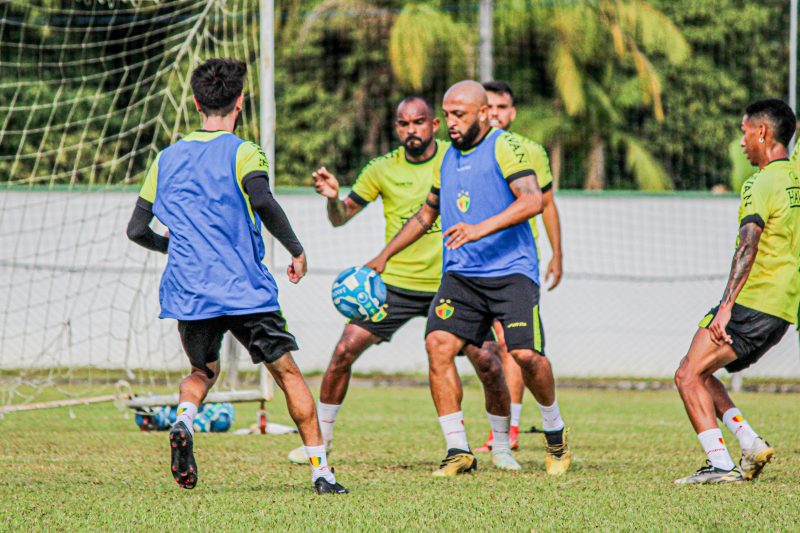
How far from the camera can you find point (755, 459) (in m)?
6.77

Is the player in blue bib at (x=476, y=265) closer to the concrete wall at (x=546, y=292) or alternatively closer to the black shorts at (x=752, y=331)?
the black shorts at (x=752, y=331)

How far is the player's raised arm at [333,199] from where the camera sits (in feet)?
23.6

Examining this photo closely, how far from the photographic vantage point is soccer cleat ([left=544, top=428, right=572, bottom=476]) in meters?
7.18

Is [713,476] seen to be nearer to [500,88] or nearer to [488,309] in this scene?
[488,309]

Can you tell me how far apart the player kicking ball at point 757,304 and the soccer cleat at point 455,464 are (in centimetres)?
122

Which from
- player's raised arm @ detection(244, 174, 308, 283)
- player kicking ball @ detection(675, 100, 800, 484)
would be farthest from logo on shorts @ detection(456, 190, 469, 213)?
player kicking ball @ detection(675, 100, 800, 484)

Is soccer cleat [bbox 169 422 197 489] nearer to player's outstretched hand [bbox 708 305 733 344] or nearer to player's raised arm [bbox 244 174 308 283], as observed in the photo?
player's raised arm [bbox 244 174 308 283]

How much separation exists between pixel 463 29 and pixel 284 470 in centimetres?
1931

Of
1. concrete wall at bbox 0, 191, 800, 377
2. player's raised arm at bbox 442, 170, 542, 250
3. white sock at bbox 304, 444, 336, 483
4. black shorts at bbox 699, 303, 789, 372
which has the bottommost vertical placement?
concrete wall at bbox 0, 191, 800, 377

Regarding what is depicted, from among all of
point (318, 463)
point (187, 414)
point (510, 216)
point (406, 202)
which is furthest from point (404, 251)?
point (187, 414)

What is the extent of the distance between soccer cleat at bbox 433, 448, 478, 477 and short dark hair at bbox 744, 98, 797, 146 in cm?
261

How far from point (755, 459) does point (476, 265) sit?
6.44 ft

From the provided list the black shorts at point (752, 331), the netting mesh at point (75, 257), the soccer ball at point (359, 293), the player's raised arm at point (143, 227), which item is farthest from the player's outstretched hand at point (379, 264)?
the netting mesh at point (75, 257)

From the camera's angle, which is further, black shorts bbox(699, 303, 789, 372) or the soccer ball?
the soccer ball
